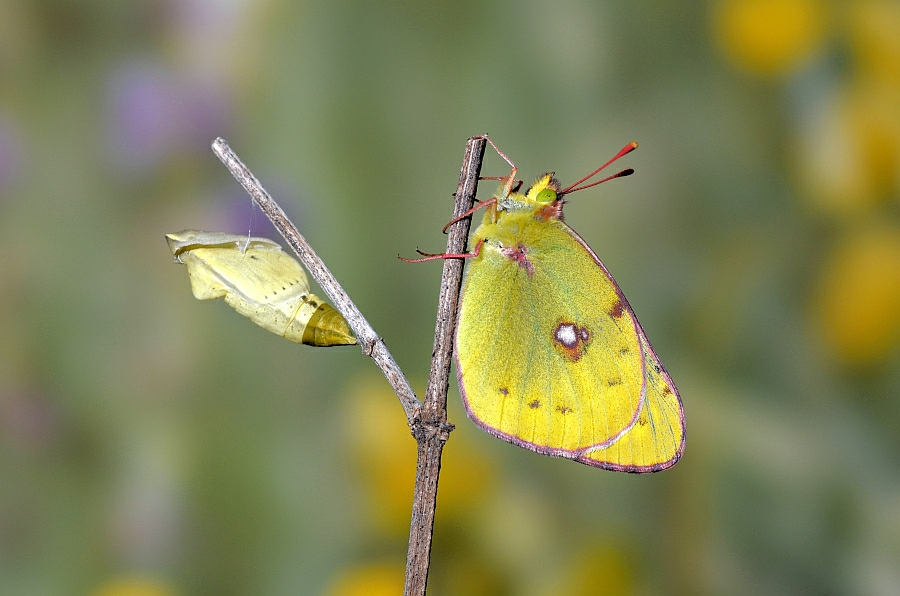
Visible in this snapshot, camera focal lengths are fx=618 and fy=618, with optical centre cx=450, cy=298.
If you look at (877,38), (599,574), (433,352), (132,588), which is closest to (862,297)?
(877,38)

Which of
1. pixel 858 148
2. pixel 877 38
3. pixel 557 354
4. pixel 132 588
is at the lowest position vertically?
pixel 132 588

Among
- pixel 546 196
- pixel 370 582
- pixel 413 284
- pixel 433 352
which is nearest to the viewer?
pixel 433 352

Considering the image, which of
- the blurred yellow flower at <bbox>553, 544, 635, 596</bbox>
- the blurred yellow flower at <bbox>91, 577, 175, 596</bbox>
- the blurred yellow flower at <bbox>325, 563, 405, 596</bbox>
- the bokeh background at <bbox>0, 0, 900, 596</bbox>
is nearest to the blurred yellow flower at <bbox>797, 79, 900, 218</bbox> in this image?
the bokeh background at <bbox>0, 0, 900, 596</bbox>

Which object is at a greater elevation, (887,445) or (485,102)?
(485,102)

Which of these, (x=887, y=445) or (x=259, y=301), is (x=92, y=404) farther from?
(x=887, y=445)

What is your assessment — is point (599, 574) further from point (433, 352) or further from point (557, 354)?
point (433, 352)

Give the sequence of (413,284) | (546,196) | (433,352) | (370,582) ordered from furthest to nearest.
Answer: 1. (413,284)
2. (370,582)
3. (546,196)
4. (433,352)

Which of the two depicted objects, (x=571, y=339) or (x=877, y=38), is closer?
(x=571, y=339)

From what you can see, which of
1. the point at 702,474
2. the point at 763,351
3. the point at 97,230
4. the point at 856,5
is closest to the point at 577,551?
the point at 702,474
